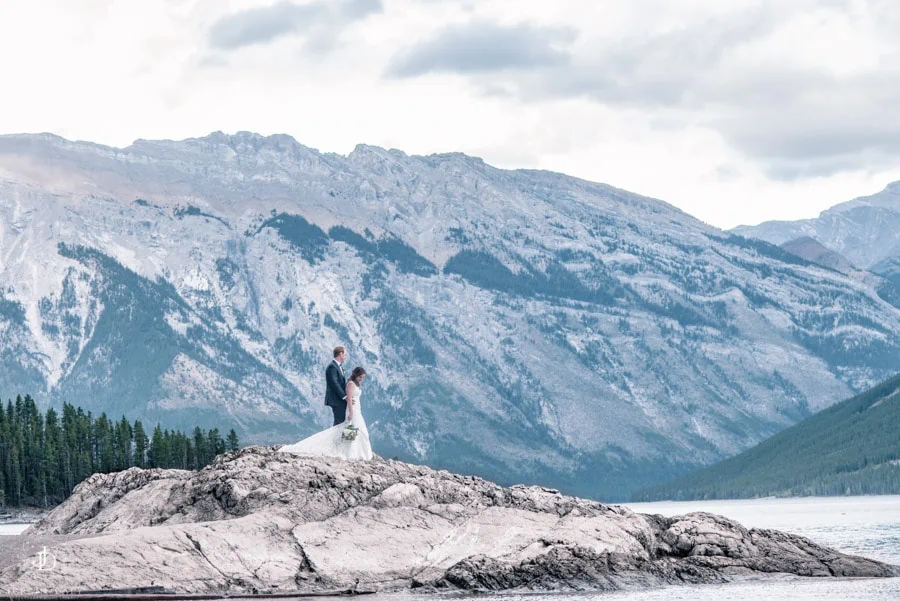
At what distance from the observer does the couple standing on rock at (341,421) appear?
80312 millimetres

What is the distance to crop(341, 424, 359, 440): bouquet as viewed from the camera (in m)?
82.5

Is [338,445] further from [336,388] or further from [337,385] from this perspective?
[337,385]

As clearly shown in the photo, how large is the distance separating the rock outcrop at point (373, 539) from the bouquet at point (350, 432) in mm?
1443

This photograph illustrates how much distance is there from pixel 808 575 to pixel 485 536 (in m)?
18.1

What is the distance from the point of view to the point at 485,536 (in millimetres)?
78375

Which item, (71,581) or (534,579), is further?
(534,579)

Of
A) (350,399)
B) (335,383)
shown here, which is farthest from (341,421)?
(350,399)

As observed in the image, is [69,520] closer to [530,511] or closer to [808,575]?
[530,511]

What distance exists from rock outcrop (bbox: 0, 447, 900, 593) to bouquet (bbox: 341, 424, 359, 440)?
1443mm

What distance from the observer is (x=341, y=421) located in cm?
8325

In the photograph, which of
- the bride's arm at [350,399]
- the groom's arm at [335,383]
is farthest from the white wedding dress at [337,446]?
the groom's arm at [335,383]

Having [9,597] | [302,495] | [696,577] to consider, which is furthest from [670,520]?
[9,597]

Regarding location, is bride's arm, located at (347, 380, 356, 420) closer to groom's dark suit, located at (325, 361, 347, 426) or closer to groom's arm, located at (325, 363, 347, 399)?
groom's dark suit, located at (325, 361, 347, 426)

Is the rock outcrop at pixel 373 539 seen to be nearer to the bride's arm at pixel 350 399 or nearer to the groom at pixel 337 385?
the bride's arm at pixel 350 399
